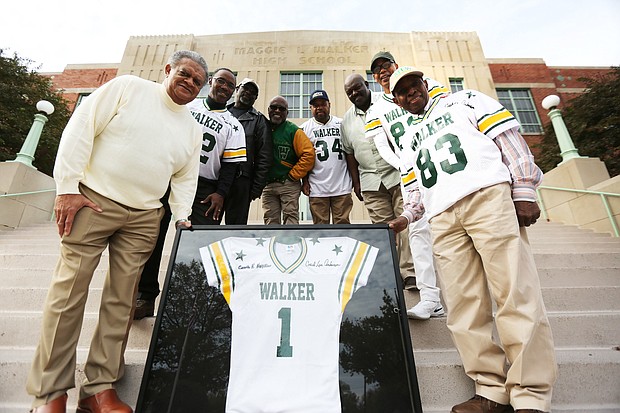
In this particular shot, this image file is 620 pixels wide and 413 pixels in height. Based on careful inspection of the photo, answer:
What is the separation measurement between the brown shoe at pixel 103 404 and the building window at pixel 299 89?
11.6 meters

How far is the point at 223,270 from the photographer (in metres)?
1.87

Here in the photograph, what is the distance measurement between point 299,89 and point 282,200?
1003 centimetres

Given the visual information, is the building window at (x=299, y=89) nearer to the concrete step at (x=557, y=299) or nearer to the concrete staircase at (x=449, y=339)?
the concrete staircase at (x=449, y=339)

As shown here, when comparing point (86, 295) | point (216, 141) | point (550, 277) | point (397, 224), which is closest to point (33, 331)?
point (86, 295)

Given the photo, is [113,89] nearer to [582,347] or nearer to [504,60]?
[582,347]

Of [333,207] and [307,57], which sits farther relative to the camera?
[307,57]

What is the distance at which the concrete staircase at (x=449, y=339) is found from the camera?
1852 mm

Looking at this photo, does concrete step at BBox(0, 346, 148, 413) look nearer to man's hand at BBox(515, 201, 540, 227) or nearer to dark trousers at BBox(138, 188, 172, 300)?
dark trousers at BBox(138, 188, 172, 300)

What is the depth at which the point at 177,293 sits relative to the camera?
1.83 metres

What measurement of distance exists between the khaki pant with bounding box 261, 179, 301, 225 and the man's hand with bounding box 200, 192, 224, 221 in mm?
1185

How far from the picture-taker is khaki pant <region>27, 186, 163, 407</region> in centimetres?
156

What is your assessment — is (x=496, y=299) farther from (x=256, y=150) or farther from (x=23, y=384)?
(x=23, y=384)

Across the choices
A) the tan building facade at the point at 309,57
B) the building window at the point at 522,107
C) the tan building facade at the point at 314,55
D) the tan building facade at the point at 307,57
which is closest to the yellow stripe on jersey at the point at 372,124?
the tan building facade at the point at 309,57

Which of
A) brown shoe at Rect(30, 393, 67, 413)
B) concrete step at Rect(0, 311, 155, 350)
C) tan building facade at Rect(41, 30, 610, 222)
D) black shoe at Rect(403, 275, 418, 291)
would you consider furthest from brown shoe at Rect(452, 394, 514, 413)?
tan building facade at Rect(41, 30, 610, 222)
